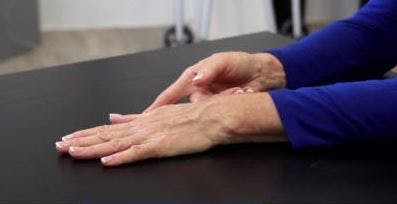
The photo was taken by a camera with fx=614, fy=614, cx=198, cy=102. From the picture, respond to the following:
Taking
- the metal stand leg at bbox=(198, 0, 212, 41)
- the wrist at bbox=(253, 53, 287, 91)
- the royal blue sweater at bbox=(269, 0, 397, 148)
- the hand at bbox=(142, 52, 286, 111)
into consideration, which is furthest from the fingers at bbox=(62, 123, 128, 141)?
the metal stand leg at bbox=(198, 0, 212, 41)

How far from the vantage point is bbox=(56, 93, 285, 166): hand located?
2.79 ft

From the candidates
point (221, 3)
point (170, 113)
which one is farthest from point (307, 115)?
point (221, 3)

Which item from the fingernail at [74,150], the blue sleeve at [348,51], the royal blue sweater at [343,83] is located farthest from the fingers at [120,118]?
the blue sleeve at [348,51]

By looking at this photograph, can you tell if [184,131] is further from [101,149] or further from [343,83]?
[343,83]

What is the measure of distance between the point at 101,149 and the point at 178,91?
0.23m

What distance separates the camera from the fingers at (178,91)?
102 centimetres

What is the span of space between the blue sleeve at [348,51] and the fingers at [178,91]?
201 millimetres

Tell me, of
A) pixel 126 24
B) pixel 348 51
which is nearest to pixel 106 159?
pixel 348 51

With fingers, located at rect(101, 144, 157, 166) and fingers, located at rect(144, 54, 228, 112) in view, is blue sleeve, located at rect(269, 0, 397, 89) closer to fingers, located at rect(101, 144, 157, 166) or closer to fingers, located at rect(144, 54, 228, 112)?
fingers, located at rect(144, 54, 228, 112)

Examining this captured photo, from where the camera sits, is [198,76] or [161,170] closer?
[161,170]

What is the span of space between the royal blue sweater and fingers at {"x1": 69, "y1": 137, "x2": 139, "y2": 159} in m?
0.22

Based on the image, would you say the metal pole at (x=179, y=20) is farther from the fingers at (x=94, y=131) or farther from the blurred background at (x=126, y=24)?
the fingers at (x=94, y=131)

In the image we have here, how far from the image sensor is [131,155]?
0.84m

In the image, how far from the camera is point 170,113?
2.93 ft
